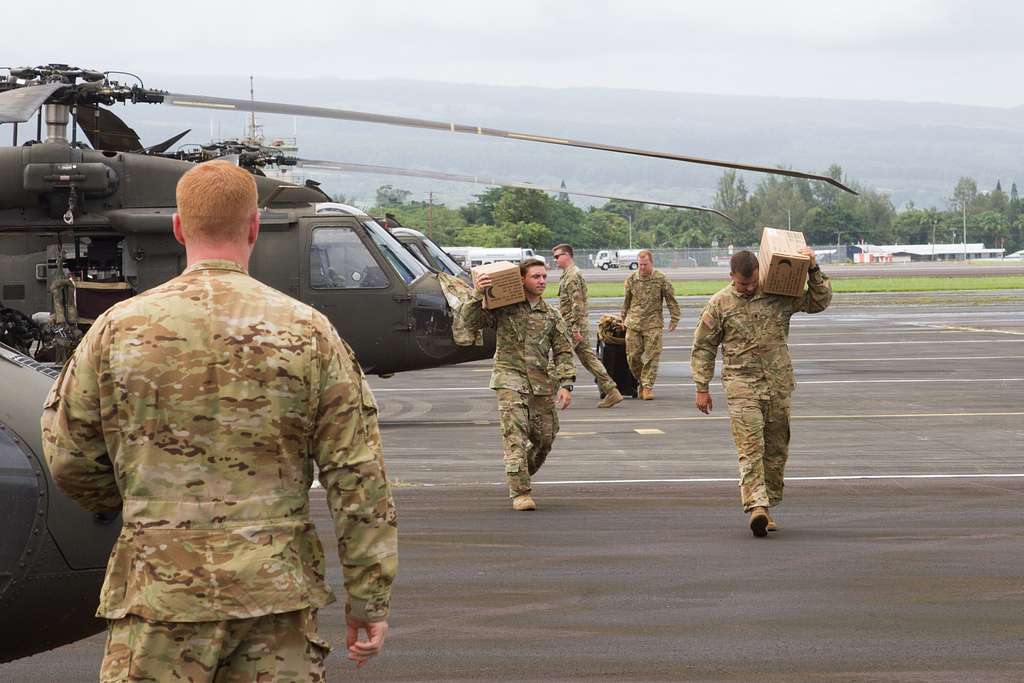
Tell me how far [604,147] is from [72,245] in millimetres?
7435

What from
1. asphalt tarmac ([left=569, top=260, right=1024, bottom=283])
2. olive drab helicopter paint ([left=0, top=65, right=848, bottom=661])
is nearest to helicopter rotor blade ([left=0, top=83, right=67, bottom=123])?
olive drab helicopter paint ([left=0, top=65, right=848, bottom=661])

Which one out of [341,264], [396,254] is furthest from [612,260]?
[341,264]

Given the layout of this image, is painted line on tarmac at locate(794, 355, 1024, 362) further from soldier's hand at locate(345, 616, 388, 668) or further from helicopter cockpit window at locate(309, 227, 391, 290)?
soldier's hand at locate(345, 616, 388, 668)

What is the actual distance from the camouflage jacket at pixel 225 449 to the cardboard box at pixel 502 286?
23.4 feet

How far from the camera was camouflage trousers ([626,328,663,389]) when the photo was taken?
19.0 meters

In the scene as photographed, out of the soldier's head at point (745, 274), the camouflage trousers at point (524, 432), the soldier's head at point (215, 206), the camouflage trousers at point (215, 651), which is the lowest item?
the camouflage trousers at point (524, 432)

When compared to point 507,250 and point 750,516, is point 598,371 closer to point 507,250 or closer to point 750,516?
point 750,516

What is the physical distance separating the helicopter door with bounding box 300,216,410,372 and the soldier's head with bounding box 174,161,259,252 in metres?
12.1

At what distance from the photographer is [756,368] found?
384 inches

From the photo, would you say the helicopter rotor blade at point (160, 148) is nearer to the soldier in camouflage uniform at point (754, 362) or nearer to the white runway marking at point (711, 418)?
the white runway marking at point (711, 418)

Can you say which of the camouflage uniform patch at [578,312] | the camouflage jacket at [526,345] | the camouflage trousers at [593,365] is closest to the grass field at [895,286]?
the camouflage uniform patch at [578,312]

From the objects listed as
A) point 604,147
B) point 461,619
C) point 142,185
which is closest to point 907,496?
point 604,147

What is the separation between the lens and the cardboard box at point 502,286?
10.8 metres

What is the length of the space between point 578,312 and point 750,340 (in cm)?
862
